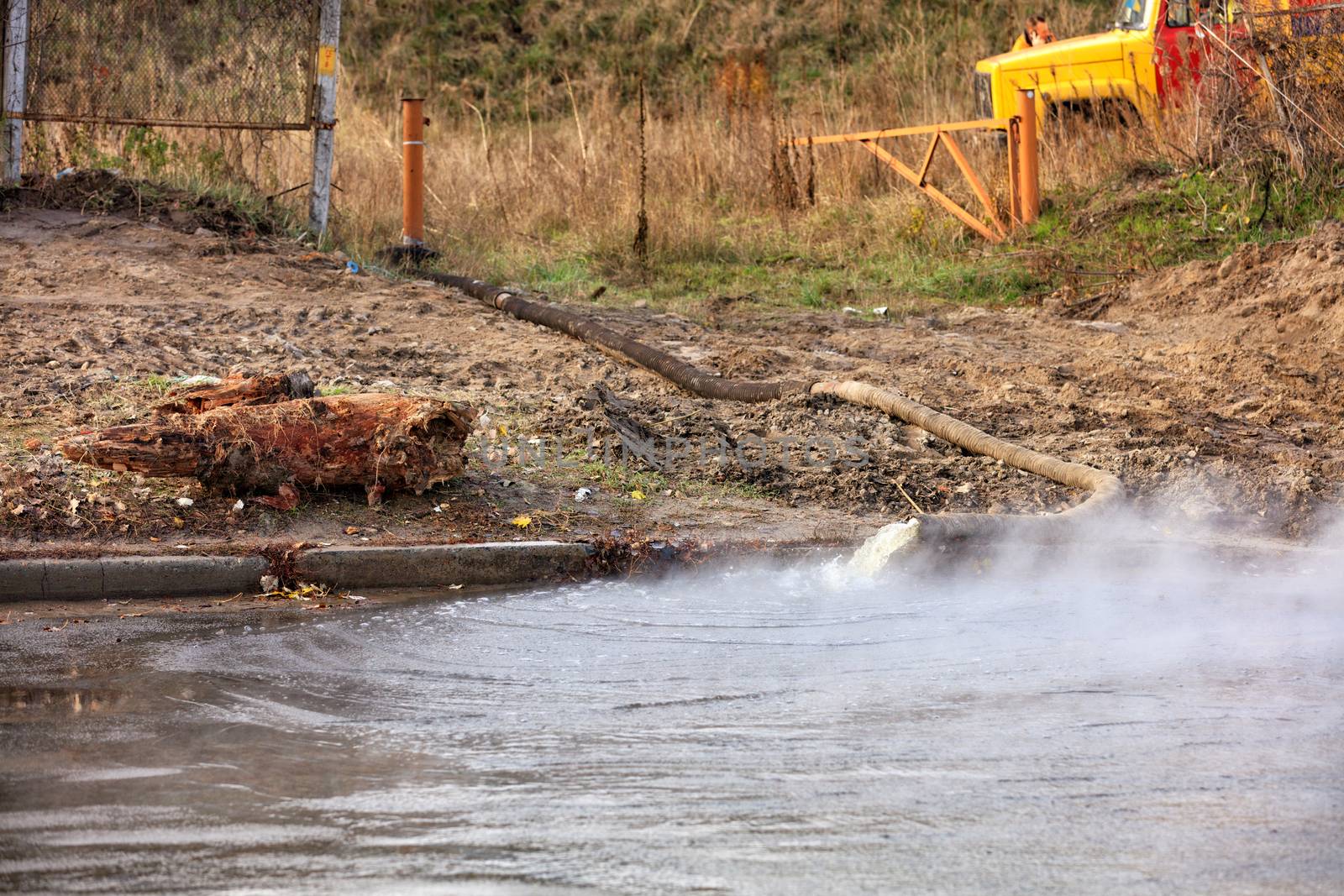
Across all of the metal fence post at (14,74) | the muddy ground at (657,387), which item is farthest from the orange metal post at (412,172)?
the metal fence post at (14,74)

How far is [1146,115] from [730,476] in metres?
10.3

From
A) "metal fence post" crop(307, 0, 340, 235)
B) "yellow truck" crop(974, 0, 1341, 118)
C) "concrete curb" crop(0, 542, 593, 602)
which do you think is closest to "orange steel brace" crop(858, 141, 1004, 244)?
"yellow truck" crop(974, 0, 1341, 118)

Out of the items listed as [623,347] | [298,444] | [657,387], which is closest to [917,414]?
[657,387]

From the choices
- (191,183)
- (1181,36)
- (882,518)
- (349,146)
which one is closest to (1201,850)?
(882,518)

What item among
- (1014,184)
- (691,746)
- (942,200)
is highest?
(1014,184)

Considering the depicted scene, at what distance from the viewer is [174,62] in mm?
12961

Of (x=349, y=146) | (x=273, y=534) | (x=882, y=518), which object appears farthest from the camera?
(x=349, y=146)

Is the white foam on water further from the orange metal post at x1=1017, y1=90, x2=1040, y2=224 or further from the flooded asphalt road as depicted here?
the orange metal post at x1=1017, y1=90, x2=1040, y2=224

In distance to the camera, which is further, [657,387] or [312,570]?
[657,387]

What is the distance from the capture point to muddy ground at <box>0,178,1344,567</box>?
648 cm

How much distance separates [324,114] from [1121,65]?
947cm

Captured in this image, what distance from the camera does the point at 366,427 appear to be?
638cm

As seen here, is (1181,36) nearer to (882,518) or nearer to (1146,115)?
(1146,115)

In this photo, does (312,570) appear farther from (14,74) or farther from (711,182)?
(711,182)
